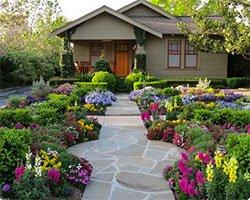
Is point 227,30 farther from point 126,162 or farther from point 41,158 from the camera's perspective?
point 41,158

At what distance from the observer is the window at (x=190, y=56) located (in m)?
Result: 29.4

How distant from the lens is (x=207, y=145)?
7.77 meters

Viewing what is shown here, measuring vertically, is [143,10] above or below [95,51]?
above

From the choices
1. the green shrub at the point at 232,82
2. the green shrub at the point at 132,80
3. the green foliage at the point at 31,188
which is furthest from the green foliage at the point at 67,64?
the green foliage at the point at 31,188

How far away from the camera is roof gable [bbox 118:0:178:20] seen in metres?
32.4

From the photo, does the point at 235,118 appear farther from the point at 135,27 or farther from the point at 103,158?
the point at 135,27

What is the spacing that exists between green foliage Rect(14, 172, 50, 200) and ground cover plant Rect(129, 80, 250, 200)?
1799 mm

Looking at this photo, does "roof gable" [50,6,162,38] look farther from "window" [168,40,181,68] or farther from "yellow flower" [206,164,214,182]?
"yellow flower" [206,164,214,182]

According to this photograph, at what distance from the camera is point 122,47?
1234 inches

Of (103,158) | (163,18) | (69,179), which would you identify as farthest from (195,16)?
(69,179)

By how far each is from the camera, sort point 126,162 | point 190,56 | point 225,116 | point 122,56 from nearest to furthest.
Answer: point 126,162, point 225,116, point 190,56, point 122,56

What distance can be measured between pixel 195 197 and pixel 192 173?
61 cm

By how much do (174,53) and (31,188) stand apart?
24394 millimetres

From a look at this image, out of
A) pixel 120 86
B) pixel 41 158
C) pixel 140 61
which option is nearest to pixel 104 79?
pixel 120 86
